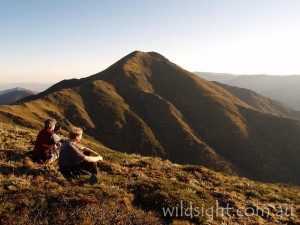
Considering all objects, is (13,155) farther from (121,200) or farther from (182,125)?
(182,125)

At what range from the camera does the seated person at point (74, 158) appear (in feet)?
42.7

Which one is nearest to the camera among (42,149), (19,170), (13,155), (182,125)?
(42,149)

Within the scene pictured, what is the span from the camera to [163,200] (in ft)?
43.8

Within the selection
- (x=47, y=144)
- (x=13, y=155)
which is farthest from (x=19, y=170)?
(x=13, y=155)

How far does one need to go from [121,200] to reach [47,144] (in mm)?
5354

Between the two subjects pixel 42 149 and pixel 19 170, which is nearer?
pixel 42 149

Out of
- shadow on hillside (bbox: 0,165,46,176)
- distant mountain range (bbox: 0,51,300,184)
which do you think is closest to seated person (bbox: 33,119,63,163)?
shadow on hillside (bbox: 0,165,46,176)

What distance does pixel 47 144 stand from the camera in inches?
611

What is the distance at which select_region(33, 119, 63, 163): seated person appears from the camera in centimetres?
1530

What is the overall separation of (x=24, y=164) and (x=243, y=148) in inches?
5725

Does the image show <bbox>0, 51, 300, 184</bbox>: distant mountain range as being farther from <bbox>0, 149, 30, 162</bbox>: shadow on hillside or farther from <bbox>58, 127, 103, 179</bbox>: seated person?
<bbox>58, 127, 103, 179</bbox>: seated person

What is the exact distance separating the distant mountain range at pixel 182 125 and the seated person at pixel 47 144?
339 feet

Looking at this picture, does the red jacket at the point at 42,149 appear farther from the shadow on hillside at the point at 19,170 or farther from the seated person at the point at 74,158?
the seated person at the point at 74,158

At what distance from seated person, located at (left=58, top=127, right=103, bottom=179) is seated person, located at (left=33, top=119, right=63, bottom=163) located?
2.17 m
